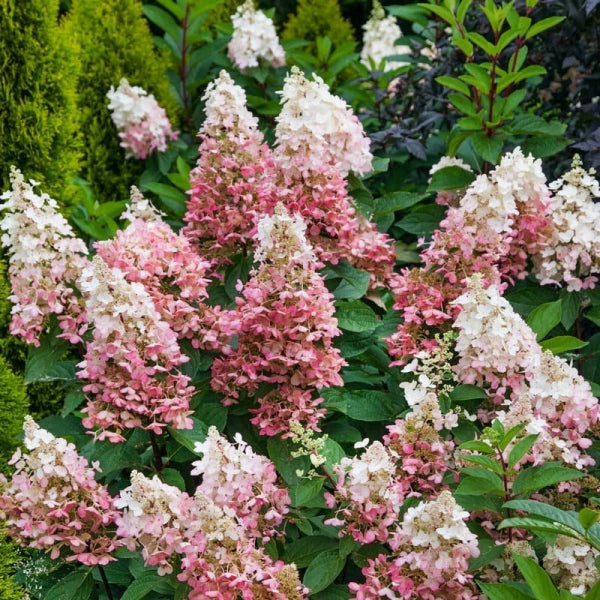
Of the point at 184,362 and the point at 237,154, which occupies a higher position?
the point at 237,154

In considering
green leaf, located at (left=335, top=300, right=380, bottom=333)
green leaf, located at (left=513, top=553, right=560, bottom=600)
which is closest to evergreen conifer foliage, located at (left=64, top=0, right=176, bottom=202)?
green leaf, located at (left=335, top=300, right=380, bottom=333)

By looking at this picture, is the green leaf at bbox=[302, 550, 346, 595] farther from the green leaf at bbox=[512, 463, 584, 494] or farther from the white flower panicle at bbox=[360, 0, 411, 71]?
the white flower panicle at bbox=[360, 0, 411, 71]

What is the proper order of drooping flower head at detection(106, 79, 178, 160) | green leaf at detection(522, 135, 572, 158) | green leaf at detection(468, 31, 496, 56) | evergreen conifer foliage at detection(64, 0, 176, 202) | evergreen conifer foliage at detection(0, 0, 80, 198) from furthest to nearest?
evergreen conifer foliage at detection(64, 0, 176, 202) → drooping flower head at detection(106, 79, 178, 160) → evergreen conifer foliage at detection(0, 0, 80, 198) → green leaf at detection(522, 135, 572, 158) → green leaf at detection(468, 31, 496, 56)

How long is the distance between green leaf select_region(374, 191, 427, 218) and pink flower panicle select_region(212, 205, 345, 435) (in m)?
0.80

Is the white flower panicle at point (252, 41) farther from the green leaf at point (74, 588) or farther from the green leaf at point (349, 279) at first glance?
the green leaf at point (74, 588)

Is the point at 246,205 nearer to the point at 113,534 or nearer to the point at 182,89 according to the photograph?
the point at 113,534

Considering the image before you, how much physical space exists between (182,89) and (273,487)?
126 inches

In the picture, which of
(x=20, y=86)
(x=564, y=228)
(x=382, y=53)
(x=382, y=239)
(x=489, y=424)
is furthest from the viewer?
(x=382, y=53)

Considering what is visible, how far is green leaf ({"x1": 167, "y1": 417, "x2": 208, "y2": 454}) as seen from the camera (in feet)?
7.89

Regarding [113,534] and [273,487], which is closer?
[273,487]

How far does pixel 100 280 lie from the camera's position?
2.29m

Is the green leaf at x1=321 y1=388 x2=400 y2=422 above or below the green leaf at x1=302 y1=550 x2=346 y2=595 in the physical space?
above

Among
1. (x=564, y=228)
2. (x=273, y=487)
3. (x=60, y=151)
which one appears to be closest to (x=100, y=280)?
(x=273, y=487)

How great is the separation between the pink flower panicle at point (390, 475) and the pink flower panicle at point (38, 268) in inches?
33.0
